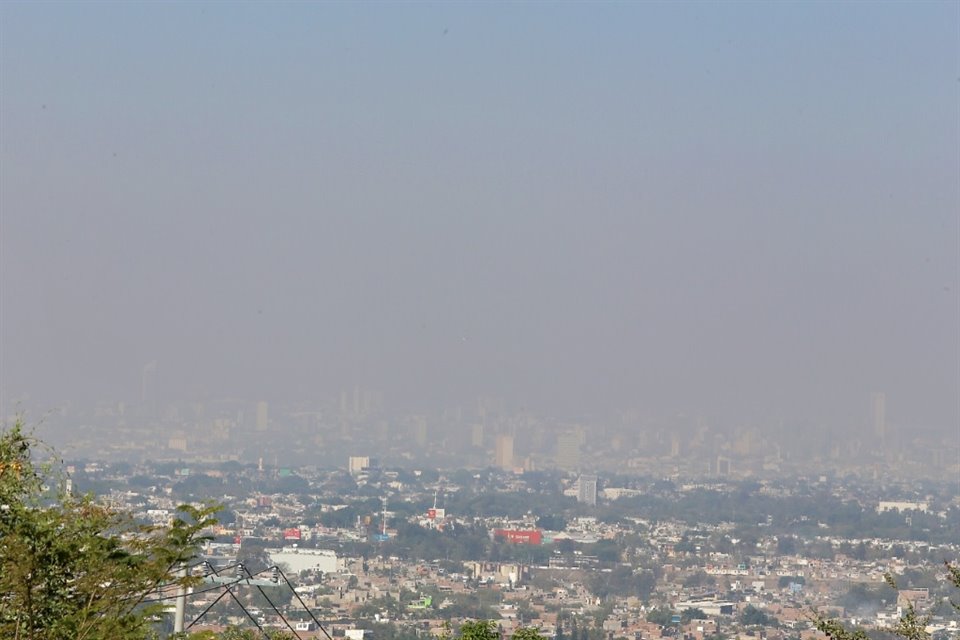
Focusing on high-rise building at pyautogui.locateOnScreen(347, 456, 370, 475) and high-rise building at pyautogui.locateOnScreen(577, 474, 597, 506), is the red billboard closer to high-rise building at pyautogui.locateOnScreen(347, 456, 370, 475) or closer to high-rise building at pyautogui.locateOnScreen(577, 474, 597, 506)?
high-rise building at pyautogui.locateOnScreen(577, 474, 597, 506)

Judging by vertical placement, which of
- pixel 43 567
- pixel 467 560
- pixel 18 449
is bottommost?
pixel 467 560

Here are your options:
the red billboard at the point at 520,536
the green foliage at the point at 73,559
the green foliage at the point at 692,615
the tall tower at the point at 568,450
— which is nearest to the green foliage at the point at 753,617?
the green foliage at the point at 692,615

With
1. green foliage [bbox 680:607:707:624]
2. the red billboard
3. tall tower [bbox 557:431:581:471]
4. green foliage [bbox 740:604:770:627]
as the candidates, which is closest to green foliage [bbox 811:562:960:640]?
green foliage [bbox 740:604:770:627]

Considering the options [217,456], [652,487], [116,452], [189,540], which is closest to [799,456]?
[652,487]

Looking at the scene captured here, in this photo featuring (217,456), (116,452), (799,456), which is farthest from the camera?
(799,456)

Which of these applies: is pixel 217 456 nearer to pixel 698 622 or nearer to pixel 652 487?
pixel 652 487

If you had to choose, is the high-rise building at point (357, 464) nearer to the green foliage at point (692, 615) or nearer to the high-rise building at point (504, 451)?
the high-rise building at point (504, 451)
